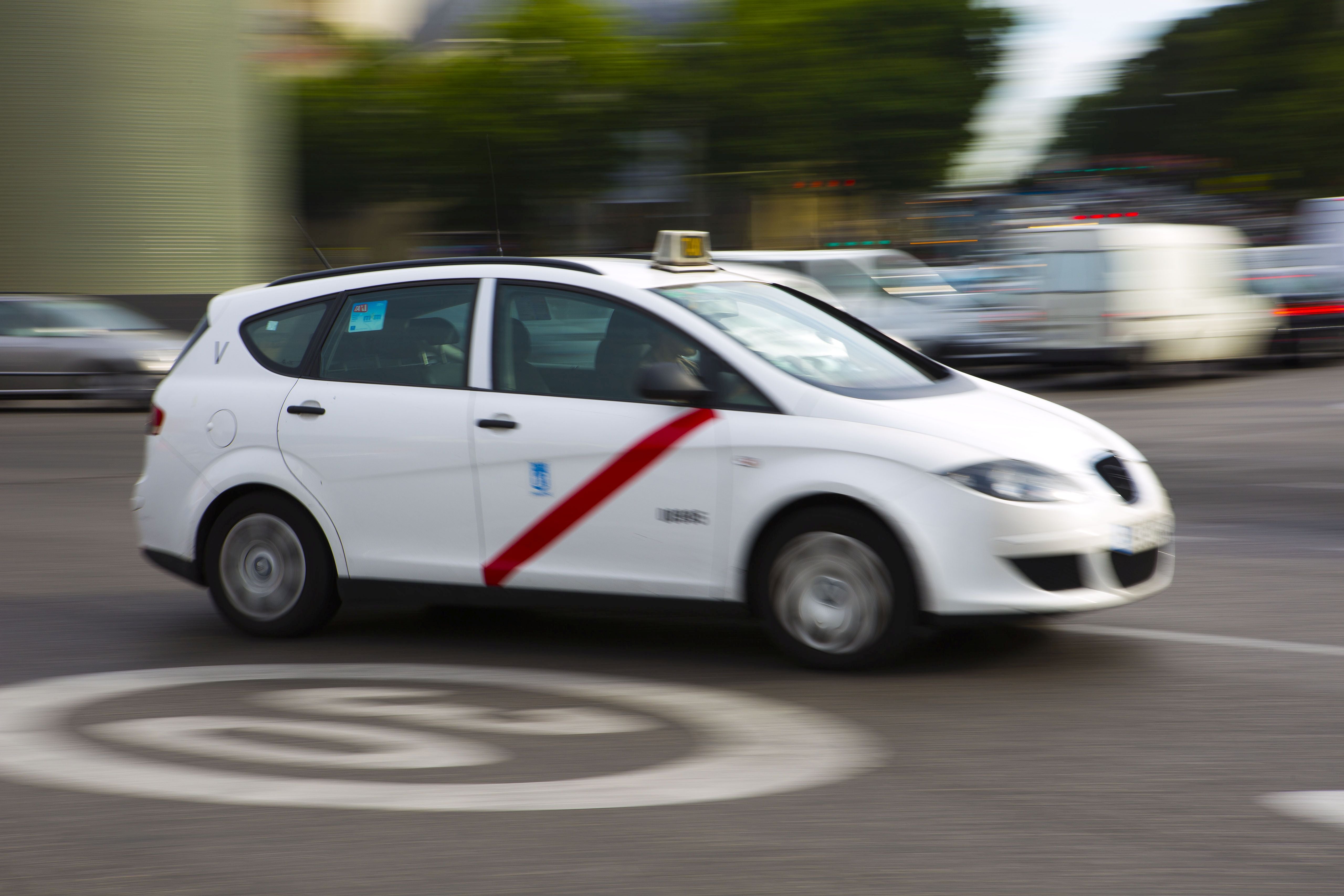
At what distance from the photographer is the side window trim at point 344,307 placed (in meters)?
6.48

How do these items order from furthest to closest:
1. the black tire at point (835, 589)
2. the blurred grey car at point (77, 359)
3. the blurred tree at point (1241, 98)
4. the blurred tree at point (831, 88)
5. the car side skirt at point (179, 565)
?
the blurred tree at point (1241, 98) → the blurred tree at point (831, 88) → the blurred grey car at point (77, 359) → the car side skirt at point (179, 565) → the black tire at point (835, 589)

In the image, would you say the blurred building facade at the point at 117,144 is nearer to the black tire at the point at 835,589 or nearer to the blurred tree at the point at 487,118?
the blurred tree at the point at 487,118

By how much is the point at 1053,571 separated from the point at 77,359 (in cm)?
1723

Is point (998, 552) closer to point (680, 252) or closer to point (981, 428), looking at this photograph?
point (981, 428)

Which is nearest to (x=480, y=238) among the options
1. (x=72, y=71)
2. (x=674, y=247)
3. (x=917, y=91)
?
(x=917, y=91)

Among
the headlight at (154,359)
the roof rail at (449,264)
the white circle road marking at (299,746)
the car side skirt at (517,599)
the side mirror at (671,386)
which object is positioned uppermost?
the roof rail at (449,264)

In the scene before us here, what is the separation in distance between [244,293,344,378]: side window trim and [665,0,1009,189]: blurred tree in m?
39.4

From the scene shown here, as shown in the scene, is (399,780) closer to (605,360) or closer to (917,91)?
(605,360)

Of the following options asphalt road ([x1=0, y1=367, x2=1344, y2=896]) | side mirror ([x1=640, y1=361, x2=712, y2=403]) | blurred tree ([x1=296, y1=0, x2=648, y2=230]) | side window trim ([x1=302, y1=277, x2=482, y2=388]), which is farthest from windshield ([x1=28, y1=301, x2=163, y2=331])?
blurred tree ([x1=296, y1=0, x2=648, y2=230])

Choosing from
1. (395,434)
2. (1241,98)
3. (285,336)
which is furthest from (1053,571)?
(1241,98)

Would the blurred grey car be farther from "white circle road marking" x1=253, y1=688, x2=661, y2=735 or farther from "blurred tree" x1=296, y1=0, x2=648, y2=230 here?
"blurred tree" x1=296, y1=0, x2=648, y2=230

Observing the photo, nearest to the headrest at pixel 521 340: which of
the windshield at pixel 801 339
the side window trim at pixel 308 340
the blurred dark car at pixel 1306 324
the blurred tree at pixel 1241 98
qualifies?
the windshield at pixel 801 339

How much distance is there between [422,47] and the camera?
5400 centimetres

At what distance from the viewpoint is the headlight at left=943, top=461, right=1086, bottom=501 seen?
568 centimetres
